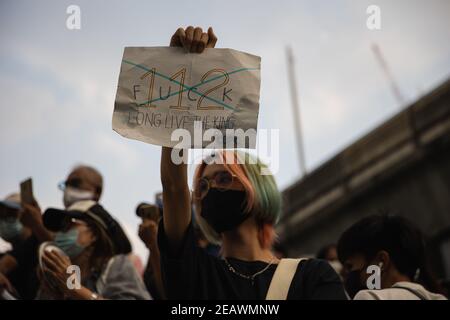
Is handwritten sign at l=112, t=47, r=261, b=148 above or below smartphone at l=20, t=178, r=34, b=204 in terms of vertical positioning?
above

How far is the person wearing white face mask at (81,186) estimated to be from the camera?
430 cm

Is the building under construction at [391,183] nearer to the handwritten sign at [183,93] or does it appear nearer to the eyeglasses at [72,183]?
the eyeglasses at [72,183]

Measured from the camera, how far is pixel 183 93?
101 inches

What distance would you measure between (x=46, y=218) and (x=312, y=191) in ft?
38.2

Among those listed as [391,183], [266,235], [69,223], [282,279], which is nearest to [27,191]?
[69,223]

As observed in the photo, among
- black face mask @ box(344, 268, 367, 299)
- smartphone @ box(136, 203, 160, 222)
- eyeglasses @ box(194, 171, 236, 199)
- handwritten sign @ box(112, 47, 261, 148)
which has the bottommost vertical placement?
black face mask @ box(344, 268, 367, 299)

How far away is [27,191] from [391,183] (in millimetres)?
10066

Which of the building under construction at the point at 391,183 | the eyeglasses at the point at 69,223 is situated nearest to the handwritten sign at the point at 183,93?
the eyeglasses at the point at 69,223

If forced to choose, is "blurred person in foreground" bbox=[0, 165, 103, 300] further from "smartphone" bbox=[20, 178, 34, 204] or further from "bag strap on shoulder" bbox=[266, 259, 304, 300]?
"bag strap on shoulder" bbox=[266, 259, 304, 300]

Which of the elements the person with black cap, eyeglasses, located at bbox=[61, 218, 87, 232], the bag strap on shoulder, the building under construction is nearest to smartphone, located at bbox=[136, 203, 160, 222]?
the person with black cap

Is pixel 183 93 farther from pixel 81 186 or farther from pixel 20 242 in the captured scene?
pixel 20 242

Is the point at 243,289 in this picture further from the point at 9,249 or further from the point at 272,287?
the point at 9,249

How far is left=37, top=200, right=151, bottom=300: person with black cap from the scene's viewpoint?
3.79 metres

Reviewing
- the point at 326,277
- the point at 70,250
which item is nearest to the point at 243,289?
the point at 326,277
